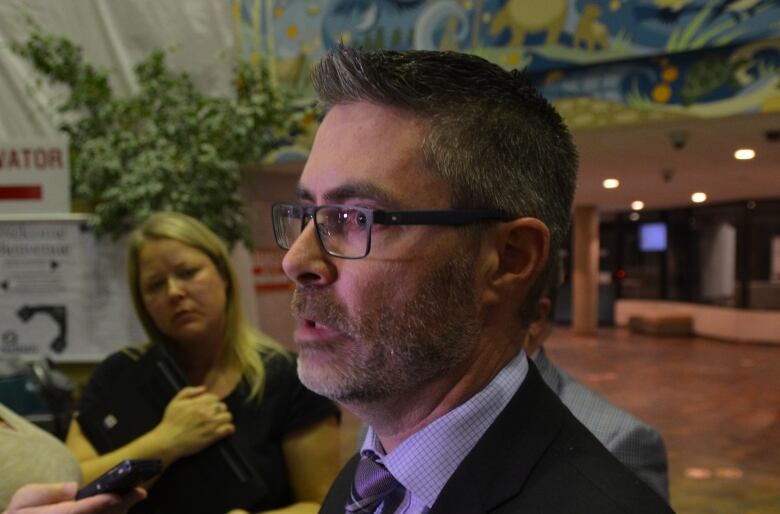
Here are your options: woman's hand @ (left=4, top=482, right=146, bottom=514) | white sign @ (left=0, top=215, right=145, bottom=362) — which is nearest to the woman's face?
woman's hand @ (left=4, top=482, right=146, bottom=514)

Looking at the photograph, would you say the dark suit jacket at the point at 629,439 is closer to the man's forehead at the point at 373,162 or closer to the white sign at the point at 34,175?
the man's forehead at the point at 373,162

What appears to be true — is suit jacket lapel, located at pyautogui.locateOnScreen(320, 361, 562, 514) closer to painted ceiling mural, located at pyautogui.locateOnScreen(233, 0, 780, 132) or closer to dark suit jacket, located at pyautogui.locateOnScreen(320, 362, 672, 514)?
dark suit jacket, located at pyautogui.locateOnScreen(320, 362, 672, 514)

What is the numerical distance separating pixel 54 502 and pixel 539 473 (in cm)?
76

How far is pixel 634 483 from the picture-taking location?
2.60 ft

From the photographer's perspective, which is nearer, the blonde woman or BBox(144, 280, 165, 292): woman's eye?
the blonde woman

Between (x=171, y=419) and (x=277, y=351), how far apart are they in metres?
0.36

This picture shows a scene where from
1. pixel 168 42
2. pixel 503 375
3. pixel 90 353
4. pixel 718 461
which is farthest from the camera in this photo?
pixel 718 461

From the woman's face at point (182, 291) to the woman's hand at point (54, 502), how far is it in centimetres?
83

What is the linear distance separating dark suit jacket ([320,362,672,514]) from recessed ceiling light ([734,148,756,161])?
7789 millimetres

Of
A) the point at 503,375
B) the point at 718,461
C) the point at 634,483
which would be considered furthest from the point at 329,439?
the point at 718,461

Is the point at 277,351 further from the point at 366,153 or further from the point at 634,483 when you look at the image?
the point at 634,483

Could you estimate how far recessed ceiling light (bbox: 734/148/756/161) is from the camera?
772 cm

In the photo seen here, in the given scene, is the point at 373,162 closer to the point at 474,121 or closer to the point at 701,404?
the point at 474,121

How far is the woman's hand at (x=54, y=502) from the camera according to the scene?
3.53ft
